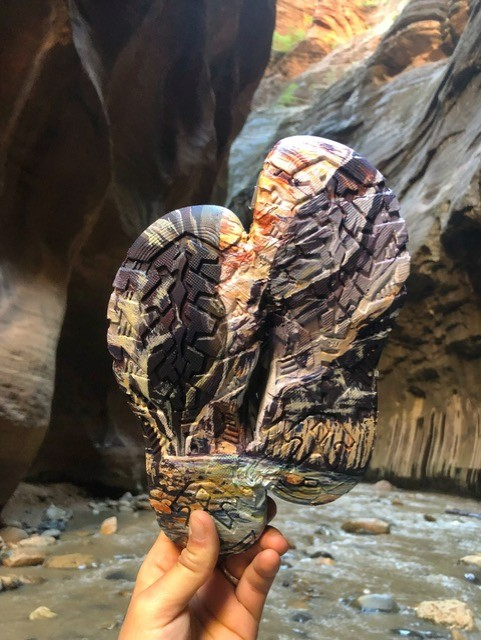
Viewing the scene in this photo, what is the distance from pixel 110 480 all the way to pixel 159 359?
1.80 m

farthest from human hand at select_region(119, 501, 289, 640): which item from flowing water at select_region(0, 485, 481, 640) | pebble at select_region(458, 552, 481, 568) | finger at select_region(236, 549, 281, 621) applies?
pebble at select_region(458, 552, 481, 568)

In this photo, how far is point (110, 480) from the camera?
2.33m

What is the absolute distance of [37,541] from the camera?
1.52 meters

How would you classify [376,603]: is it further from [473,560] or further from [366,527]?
[366,527]

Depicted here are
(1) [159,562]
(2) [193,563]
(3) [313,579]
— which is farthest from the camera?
(3) [313,579]

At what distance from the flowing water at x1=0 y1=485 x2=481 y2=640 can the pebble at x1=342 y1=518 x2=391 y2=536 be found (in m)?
0.03

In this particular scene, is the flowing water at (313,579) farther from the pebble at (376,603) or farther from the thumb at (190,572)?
the thumb at (190,572)

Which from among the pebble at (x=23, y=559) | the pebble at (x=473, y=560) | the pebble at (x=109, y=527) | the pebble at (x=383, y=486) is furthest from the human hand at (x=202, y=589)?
the pebble at (x=383, y=486)

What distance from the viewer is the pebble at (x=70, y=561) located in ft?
4.39

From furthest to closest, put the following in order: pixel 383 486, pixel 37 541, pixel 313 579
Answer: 1. pixel 383 486
2. pixel 37 541
3. pixel 313 579

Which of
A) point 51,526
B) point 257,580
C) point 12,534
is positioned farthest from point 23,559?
point 257,580

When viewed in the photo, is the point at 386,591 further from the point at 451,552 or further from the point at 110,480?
the point at 110,480

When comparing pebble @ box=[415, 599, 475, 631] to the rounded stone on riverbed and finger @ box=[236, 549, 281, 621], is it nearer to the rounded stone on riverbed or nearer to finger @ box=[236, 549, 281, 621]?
the rounded stone on riverbed

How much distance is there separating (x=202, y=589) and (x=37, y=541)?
975 mm
